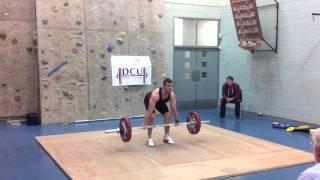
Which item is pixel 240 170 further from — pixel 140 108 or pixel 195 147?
pixel 140 108

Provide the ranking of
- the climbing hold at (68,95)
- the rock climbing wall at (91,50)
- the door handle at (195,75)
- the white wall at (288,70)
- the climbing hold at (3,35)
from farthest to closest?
1. the door handle at (195,75)
2. the climbing hold at (68,95)
3. the rock climbing wall at (91,50)
4. the climbing hold at (3,35)
5. the white wall at (288,70)

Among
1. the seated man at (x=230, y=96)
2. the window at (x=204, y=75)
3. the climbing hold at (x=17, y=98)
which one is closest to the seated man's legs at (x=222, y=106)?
the seated man at (x=230, y=96)

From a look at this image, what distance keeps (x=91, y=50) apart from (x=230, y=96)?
3.16m

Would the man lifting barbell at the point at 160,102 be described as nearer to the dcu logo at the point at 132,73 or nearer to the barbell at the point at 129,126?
the barbell at the point at 129,126

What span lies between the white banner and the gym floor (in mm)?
859

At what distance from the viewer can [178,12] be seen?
29.8ft

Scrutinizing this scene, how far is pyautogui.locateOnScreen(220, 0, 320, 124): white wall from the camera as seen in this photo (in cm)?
712

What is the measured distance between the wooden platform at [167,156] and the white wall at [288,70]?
2.02 meters

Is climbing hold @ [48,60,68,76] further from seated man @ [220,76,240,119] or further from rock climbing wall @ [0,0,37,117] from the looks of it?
seated man @ [220,76,240,119]

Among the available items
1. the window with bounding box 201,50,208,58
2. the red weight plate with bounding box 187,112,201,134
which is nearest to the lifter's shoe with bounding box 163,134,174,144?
the red weight plate with bounding box 187,112,201,134

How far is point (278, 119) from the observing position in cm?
794

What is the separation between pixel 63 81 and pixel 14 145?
7.21ft

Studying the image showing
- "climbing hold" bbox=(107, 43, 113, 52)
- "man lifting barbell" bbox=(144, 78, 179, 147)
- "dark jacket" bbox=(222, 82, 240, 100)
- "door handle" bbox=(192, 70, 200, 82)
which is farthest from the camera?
"door handle" bbox=(192, 70, 200, 82)

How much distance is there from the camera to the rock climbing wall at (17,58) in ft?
24.1
